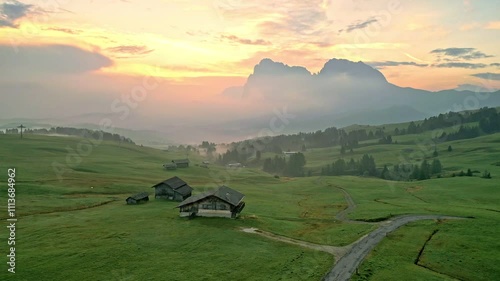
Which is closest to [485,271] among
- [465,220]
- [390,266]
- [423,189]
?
[390,266]

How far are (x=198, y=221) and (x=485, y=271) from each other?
46.4m

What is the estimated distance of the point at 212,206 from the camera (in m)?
70.8

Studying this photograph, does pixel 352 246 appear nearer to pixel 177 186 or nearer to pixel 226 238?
pixel 226 238

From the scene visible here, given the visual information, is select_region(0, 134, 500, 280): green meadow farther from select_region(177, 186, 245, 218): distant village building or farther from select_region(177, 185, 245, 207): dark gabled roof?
select_region(177, 185, 245, 207): dark gabled roof

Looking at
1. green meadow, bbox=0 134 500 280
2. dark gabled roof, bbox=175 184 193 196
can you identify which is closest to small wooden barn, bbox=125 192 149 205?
green meadow, bbox=0 134 500 280

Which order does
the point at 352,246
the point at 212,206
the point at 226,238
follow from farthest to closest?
the point at 212,206 → the point at 226,238 → the point at 352,246

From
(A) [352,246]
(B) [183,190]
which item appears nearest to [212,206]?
(A) [352,246]

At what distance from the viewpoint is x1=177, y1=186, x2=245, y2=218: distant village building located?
6981 cm

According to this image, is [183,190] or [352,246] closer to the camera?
[352,246]

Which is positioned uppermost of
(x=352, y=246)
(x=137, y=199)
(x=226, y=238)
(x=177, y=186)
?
(x=177, y=186)

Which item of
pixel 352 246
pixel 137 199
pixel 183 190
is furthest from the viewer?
pixel 183 190

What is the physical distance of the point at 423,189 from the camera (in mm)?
119125

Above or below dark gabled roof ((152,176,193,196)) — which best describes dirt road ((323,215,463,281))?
below

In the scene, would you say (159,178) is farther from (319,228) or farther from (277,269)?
(277,269)
